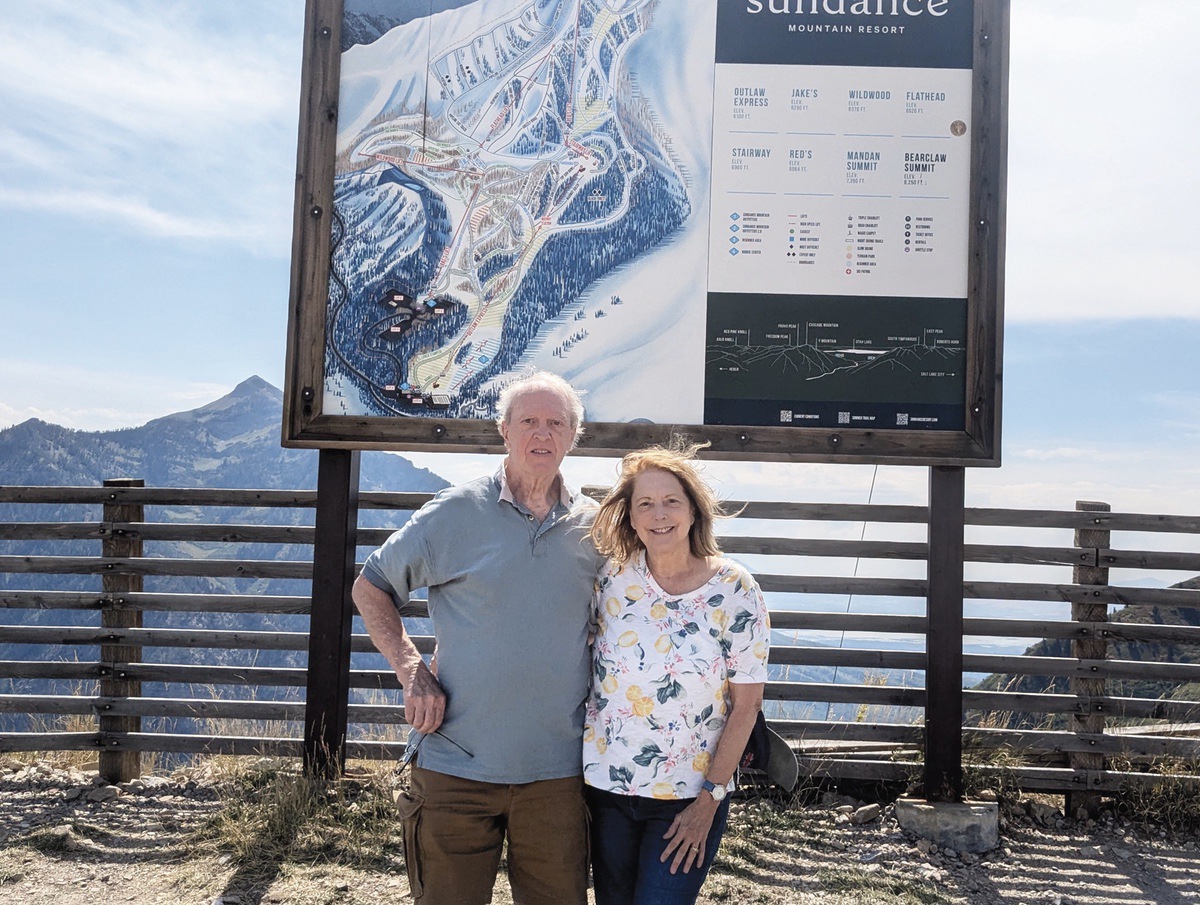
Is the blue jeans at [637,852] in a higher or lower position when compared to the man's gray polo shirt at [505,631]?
lower

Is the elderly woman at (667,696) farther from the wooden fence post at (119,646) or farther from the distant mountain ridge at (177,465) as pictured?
the distant mountain ridge at (177,465)

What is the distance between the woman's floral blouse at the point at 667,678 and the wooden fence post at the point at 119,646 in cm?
436

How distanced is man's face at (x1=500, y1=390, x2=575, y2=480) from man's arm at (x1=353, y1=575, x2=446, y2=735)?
56cm

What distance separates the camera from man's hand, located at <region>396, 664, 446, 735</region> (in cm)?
247

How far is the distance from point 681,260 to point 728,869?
10.0 feet

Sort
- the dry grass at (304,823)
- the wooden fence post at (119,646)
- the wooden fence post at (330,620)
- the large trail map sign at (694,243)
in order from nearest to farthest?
the dry grass at (304,823) < the large trail map sign at (694,243) < the wooden fence post at (330,620) < the wooden fence post at (119,646)

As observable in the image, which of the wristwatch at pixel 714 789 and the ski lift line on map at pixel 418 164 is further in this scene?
the ski lift line on map at pixel 418 164

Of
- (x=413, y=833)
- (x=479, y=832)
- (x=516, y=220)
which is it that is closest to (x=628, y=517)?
(x=479, y=832)

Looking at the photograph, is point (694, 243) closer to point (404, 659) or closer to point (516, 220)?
point (516, 220)

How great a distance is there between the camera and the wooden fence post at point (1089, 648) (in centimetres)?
511

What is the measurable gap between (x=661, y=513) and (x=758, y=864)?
2594 millimetres

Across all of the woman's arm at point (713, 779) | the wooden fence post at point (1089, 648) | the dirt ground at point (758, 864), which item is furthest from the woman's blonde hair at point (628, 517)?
the wooden fence post at point (1089, 648)

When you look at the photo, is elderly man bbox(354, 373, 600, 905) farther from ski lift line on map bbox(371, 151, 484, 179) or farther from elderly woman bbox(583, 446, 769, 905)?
ski lift line on map bbox(371, 151, 484, 179)

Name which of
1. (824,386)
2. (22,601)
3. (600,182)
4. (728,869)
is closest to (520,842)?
(728,869)
